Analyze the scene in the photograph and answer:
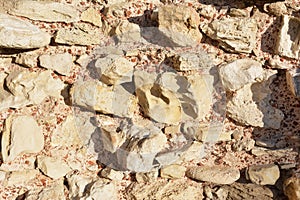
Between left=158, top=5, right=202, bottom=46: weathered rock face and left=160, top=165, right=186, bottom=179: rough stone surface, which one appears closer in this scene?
left=158, top=5, right=202, bottom=46: weathered rock face

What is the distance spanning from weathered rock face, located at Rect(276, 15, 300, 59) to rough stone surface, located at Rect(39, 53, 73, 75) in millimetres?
762

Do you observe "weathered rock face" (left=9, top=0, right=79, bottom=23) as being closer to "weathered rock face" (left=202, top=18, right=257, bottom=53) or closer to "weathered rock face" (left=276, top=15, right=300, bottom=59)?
"weathered rock face" (left=202, top=18, right=257, bottom=53)

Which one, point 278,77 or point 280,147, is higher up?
point 278,77

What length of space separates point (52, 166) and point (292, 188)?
873mm

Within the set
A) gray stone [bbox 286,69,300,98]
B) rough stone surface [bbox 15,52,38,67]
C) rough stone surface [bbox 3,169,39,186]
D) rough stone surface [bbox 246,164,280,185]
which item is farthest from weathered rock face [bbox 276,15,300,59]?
rough stone surface [bbox 3,169,39,186]

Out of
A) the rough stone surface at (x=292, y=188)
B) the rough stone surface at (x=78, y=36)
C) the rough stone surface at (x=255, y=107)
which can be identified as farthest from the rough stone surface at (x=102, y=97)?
the rough stone surface at (x=292, y=188)

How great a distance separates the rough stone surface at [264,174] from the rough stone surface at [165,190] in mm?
204

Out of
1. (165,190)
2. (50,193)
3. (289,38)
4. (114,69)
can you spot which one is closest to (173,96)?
(114,69)

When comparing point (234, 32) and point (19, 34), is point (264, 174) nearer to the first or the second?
point (234, 32)

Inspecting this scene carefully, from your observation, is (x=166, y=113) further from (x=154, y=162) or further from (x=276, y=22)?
(x=276, y=22)

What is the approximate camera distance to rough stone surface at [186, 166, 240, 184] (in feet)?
5.21

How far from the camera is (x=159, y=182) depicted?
1608mm

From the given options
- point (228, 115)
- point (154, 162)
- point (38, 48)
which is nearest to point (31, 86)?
point (38, 48)

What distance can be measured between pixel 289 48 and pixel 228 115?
33cm
